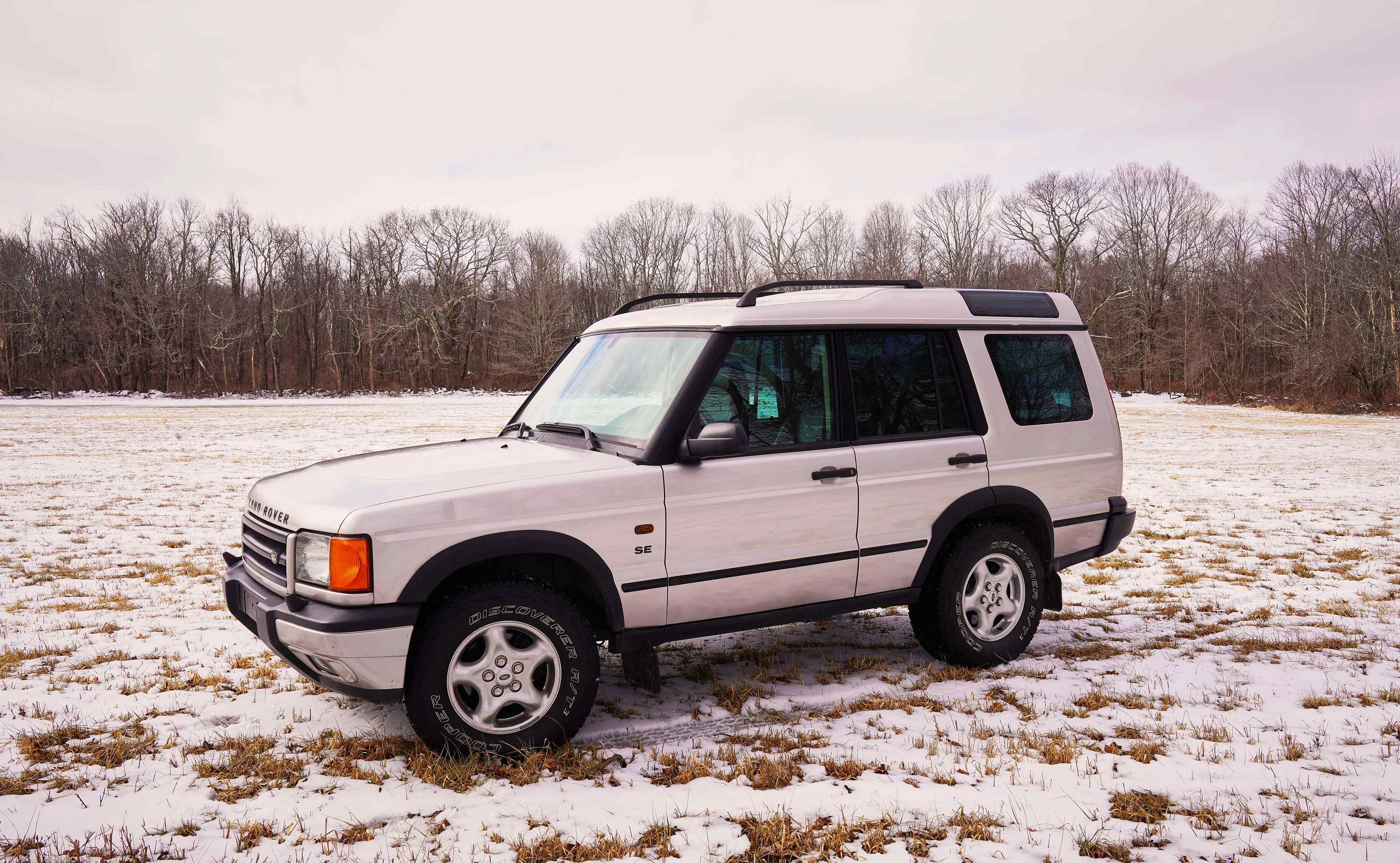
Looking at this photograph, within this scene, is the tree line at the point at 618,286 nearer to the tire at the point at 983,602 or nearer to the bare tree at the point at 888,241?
the bare tree at the point at 888,241

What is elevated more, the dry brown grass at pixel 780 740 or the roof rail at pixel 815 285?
the roof rail at pixel 815 285

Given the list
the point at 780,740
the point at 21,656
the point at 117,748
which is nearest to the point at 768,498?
the point at 780,740

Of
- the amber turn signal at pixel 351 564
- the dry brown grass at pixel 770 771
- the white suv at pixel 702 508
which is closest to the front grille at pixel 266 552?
the white suv at pixel 702 508

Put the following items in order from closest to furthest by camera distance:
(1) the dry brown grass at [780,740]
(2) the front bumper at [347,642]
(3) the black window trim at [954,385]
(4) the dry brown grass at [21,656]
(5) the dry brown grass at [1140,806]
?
(5) the dry brown grass at [1140,806], (2) the front bumper at [347,642], (1) the dry brown grass at [780,740], (3) the black window trim at [954,385], (4) the dry brown grass at [21,656]

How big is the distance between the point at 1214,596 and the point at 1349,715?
119 inches

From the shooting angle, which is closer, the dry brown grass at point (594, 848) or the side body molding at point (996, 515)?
the dry brown grass at point (594, 848)

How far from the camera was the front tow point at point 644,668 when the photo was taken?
4637mm

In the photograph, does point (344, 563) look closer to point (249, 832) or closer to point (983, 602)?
point (249, 832)

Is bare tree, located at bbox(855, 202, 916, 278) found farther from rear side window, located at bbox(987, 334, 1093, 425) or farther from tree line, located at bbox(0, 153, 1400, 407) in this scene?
rear side window, located at bbox(987, 334, 1093, 425)

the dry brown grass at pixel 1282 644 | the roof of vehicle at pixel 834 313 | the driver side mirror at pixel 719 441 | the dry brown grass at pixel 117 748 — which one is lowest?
the dry brown grass at pixel 1282 644

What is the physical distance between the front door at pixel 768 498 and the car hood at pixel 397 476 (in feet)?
1.60

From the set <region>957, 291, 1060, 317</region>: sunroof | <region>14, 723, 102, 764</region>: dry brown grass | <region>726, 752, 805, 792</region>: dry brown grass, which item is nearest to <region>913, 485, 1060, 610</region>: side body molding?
<region>957, 291, 1060, 317</region>: sunroof

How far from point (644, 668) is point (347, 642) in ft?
5.07

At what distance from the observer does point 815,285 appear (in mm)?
5570
